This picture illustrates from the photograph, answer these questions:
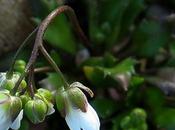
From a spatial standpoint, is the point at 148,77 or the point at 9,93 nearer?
the point at 9,93

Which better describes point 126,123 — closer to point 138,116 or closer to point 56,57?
point 138,116

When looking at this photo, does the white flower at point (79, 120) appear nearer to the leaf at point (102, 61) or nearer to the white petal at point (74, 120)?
the white petal at point (74, 120)

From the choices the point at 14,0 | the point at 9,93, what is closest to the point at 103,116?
the point at 14,0

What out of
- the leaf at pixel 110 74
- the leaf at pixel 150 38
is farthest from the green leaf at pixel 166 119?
the leaf at pixel 150 38

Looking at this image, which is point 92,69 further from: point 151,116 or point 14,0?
point 14,0

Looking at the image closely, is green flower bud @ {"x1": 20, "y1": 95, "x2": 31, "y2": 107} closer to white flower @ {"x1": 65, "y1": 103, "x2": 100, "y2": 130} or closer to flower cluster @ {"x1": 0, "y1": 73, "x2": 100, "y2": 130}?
flower cluster @ {"x1": 0, "y1": 73, "x2": 100, "y2": 130}

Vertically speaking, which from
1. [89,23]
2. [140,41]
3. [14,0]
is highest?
[14,0]
